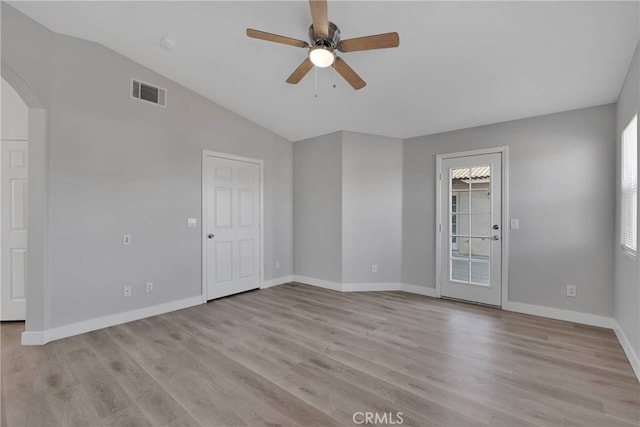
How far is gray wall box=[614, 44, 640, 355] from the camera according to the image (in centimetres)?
233

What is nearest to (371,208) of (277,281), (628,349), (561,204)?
(277,281)

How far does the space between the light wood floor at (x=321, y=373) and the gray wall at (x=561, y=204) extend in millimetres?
463

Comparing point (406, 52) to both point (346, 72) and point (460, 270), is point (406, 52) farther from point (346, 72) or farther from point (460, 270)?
point (460, 270)

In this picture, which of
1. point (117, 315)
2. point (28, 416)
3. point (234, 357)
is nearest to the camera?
point (28, 416)

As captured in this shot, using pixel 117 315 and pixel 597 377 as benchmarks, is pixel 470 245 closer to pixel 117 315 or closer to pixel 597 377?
pixel 597 377

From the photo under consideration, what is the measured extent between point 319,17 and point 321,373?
2.57 m

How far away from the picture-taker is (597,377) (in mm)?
2217

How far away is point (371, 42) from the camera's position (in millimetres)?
2090

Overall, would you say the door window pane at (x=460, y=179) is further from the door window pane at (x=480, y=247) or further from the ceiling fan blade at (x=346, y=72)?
the ceiling fan blade at (x=346, y=72)

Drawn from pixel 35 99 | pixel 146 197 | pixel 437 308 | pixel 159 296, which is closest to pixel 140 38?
pixel 35 99

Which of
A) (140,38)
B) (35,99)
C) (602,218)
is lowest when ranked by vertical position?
(602,218)

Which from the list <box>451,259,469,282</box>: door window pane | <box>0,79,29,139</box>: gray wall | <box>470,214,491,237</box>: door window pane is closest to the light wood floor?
<box>451,259,469,282</box>: door window pane

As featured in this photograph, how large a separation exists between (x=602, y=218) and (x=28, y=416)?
5.30 metres

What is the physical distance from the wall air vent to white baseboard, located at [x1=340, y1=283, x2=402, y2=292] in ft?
12.0
